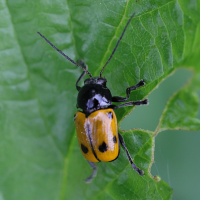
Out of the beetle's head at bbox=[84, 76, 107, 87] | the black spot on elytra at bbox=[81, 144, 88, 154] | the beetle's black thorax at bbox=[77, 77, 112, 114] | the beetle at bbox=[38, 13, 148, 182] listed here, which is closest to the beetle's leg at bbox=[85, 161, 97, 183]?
the beetle at bbox=[38, 13, 148, 182]

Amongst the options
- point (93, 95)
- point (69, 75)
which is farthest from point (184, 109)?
point (69, 75)

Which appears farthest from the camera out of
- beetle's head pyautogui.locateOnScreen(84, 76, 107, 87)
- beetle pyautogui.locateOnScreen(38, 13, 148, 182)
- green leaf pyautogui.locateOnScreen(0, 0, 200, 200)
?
beetle's head pyautogui.locateOnScreen(84, 76, 107, 87)

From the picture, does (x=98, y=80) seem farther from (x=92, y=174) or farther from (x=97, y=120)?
(x=92, y=174)

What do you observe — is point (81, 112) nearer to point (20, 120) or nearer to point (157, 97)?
point (20, 120)

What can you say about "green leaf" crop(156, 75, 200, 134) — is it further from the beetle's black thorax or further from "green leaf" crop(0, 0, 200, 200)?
the beetle's black thorax

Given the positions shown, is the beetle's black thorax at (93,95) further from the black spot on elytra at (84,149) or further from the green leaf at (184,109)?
the green leaf at (184,109)

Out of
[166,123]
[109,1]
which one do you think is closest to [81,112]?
[166,123]

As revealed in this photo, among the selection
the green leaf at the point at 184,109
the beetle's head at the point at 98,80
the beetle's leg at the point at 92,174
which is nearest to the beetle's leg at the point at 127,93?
the beetle's head at the point at 98,80
